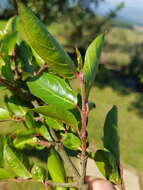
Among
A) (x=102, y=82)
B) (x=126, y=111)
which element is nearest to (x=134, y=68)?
(x=102, y=82)

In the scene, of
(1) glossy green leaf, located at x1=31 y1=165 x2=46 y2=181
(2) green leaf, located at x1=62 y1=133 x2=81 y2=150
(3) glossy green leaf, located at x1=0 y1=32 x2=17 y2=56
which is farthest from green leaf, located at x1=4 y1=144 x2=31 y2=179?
(3) glossy green leaf, located at x1=0 y1=32 x2=17 y2=56

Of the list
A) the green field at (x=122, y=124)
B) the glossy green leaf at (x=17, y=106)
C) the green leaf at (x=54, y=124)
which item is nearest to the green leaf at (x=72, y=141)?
the green leaf at (x=54, y=124)

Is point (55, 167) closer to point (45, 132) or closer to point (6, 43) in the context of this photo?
point (45, 132)

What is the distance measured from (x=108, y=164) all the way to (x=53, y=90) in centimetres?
25

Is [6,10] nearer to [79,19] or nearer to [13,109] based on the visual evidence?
[79,19]

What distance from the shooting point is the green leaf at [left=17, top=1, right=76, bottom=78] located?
0.43m

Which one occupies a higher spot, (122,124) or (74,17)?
(74,17)

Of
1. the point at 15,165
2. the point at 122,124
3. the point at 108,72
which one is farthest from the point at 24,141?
the point at 108,72

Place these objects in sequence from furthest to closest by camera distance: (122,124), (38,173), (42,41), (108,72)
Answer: (108,72)
(122,124)
(38,173)
(42,41)

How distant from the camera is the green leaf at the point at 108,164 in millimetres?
702

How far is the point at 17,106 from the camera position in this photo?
0.74 metres

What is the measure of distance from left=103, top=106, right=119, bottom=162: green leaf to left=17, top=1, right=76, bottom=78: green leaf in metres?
0.25

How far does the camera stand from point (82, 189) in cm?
61

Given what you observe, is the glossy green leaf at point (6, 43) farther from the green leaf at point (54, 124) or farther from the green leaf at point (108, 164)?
the green leaf at point (108, 164)
